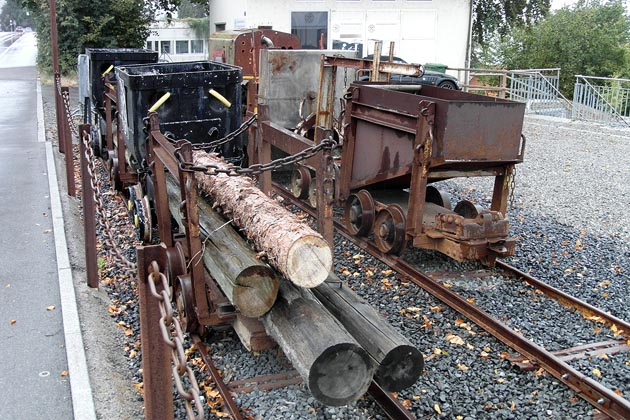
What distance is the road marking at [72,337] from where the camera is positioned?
455 centimetres

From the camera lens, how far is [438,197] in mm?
9102

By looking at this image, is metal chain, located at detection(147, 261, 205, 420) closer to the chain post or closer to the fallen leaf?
the fallen leaf

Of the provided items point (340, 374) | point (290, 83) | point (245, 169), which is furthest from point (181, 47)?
point (340, 374)

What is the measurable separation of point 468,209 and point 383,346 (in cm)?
444

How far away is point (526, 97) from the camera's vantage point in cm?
2244

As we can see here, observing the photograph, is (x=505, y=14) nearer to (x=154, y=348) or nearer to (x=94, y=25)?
(x=94, y=25)

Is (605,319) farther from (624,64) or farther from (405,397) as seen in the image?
(624,64)

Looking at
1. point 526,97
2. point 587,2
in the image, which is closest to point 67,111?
point 526,97

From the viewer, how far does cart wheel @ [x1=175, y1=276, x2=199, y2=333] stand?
5.38m

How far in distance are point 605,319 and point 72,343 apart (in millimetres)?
5065

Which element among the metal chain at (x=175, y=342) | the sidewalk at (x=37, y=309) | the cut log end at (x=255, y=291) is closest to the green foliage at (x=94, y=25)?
the sidewalk at (x=37, y=309)

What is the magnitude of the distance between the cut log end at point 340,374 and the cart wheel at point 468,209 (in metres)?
4.37

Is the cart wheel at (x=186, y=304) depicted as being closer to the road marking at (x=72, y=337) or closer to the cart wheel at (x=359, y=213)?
the road marking at (x=72, y=337)

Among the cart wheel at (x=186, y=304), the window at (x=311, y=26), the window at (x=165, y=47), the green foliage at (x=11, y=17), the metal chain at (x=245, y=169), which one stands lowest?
the cart wheel at (x=186, y=304)
